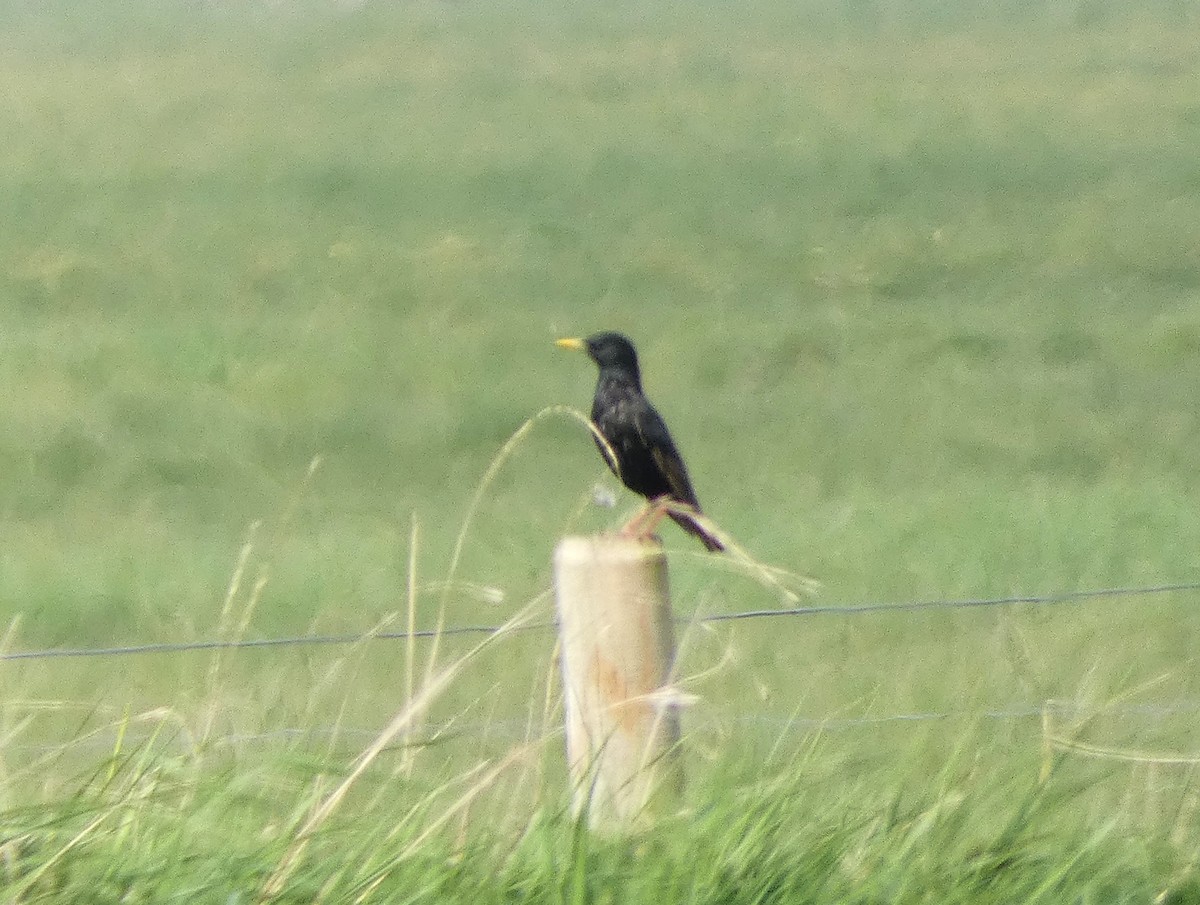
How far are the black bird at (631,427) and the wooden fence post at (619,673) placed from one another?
9.54 ft

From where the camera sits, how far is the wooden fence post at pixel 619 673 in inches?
132

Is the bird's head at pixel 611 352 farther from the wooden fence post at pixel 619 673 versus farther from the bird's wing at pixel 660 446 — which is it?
the wooden fence post at pixel 619 673

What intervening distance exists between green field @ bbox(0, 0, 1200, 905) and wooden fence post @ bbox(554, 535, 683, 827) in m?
0.07

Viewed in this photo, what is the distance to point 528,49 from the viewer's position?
25.0m

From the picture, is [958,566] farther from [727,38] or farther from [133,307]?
[727,38]

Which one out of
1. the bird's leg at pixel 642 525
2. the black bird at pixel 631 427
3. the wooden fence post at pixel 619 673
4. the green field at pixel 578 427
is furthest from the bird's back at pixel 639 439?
the wooden fence post at pixel 619 673

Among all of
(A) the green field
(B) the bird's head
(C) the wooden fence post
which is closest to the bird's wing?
(B) the bird's head

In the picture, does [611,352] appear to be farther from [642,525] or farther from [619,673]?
[619,673]

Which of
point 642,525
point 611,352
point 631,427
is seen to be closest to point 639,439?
point 631,427

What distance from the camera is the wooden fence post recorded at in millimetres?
3359

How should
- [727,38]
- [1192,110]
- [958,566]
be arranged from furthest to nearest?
[727,38] → [1192,110] → [958,566]

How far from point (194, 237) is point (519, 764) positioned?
47.5 feet

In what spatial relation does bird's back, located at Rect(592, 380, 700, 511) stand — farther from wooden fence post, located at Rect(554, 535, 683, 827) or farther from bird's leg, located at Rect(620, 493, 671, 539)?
wooden fence post, located at Rect(554, 535, 683, 827)

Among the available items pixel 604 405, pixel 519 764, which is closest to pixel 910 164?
pixel 604 405
